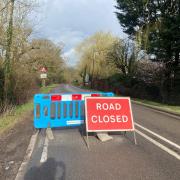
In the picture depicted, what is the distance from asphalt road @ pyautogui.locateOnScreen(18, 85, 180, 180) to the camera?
18.0 feet

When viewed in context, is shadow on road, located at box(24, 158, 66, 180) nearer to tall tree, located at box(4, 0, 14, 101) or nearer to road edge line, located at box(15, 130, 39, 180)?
road edge line, located at box(15, 130, 39, 180)

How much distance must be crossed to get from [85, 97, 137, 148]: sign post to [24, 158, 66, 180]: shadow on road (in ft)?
6.86

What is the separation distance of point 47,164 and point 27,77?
49.8 ft

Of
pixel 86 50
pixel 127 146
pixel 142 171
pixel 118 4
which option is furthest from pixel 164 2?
pixel 86 50

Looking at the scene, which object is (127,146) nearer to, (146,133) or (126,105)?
A: (126,105)

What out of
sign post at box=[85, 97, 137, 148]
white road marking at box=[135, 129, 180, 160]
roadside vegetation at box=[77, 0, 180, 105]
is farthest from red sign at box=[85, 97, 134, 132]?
roadside vegetation at box=[77, 0, 180, 105]

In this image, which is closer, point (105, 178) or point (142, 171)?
point (105, 178)

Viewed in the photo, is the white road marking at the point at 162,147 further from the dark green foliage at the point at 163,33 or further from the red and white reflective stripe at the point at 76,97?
the dark green foliage at the point at 163,33

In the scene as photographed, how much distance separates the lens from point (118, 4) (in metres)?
30.6

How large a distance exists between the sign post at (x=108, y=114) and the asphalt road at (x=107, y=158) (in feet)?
1.38

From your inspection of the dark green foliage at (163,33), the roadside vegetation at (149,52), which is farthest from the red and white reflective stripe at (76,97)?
the dark green foliage at (163,33)

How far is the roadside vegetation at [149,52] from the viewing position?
75.9 feet

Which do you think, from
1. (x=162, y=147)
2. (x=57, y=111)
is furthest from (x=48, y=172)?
(x=57, y=111)

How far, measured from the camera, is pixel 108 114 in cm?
840
